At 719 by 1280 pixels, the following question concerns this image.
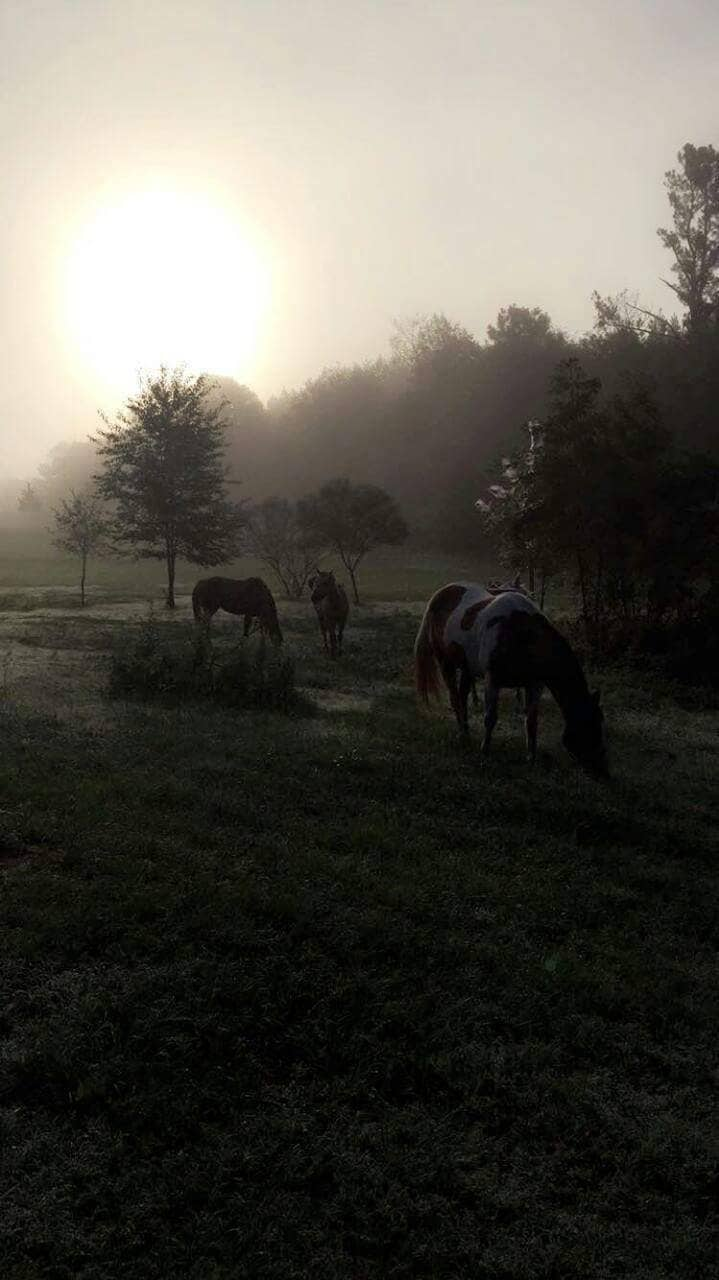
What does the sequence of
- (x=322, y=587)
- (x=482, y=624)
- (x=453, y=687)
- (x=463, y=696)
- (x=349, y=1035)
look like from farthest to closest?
(x=322, y=587) → (x=453, y=687) → (x=463, y=696) → (x=482, y=624) → (x=349, y=1035)

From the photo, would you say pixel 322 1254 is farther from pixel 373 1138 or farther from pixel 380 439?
pixel 380 439

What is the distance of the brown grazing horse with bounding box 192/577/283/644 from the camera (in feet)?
72.1

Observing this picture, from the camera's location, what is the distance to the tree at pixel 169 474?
34438 mm

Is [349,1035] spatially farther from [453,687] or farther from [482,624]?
[453,687]

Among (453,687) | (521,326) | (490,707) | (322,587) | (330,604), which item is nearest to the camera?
(490,707)

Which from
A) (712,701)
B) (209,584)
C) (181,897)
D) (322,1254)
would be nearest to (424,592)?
(209,584)

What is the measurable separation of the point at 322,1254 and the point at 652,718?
520 inches

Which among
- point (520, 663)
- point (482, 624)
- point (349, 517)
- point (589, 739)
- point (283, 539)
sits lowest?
point (589, 739)

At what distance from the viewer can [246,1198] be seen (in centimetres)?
379

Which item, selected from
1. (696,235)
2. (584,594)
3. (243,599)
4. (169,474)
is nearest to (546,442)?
(584,594)

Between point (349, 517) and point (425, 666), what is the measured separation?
28.4 m

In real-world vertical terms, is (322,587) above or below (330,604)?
above

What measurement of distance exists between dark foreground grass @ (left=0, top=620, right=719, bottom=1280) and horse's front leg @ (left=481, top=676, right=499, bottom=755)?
2.12 m

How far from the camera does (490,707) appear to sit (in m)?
11.1
